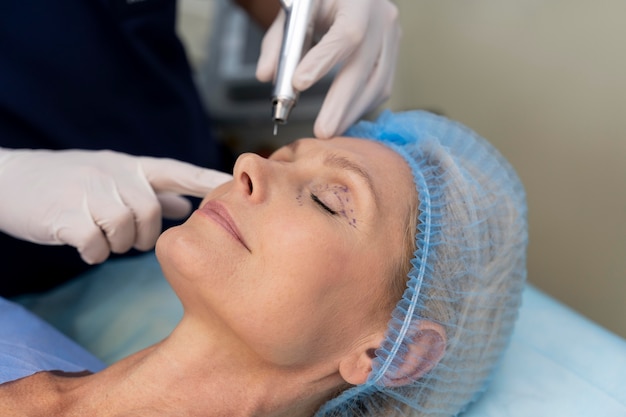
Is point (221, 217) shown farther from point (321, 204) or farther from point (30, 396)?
point (30, 396)

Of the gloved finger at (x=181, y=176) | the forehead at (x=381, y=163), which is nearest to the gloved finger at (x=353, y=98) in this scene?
the forehead at (x=381, y=163)

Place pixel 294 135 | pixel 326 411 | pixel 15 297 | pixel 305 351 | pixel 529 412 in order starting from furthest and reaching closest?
pixel 294 135 → pixel 15 297 → pixel 529 412 → pixel 326 411 → pixel 305 351

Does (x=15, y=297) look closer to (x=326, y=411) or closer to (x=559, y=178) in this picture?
(x=326, y=411)

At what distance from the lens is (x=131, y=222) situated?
1.27 meters

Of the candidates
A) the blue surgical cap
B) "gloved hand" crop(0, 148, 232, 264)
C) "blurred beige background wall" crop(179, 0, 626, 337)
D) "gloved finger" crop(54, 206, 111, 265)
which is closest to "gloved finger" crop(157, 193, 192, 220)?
"gloved hand" crop(0, 148, 232, 264)

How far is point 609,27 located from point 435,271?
2.72 feet

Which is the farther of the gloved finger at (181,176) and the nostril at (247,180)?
the gloved finger at (181,176)

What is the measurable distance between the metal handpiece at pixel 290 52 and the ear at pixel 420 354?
492mm

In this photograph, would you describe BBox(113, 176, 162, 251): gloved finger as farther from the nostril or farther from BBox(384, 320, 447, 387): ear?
BBox(384, 320, 447, 387): ear

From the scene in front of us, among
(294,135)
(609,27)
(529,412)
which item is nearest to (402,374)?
(529,412)

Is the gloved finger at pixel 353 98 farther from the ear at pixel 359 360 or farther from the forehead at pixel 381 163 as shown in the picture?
the ear at pixel 359 360

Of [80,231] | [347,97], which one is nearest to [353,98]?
[347,97]

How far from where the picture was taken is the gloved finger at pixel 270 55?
4.37ft

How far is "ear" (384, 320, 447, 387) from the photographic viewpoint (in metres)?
1.07
